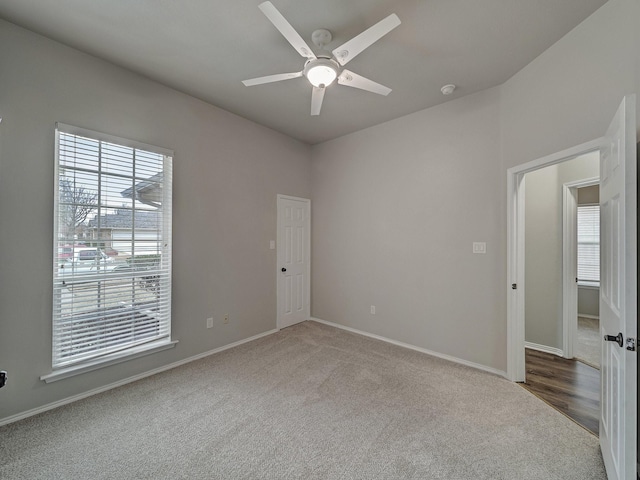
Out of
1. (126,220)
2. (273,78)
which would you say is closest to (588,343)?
(273,78)

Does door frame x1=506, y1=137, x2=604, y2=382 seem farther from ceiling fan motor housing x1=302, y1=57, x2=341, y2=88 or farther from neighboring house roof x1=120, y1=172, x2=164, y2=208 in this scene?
neighboring house roof x1=120, y1=172, x2=164, y2=208

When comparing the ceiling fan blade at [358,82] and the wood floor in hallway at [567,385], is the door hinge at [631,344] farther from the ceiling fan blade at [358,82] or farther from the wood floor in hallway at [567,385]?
the ceiling fan blade at [358,82]

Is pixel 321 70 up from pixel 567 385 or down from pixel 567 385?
up

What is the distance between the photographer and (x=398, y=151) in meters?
3.57

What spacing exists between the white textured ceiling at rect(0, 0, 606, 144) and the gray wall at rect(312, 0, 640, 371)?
279 mm

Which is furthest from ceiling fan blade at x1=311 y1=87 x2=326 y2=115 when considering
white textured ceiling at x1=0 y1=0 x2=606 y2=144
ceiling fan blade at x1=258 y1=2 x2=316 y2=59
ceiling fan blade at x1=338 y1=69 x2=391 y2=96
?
white textured ceiling at x1=0 y1=0 x2=606 y2=144

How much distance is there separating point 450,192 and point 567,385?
2.19m

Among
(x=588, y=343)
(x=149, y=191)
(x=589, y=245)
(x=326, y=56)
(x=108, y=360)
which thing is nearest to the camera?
(x=326, y=56)

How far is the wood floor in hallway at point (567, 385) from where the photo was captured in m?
2.15

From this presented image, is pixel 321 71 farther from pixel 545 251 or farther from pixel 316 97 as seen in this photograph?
pixel 545 251

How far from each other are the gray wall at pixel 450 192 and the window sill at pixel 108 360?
2.40 metres

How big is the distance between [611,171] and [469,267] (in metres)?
1.63

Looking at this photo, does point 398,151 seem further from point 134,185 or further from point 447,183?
point 134,185

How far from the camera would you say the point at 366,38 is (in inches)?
63.2
